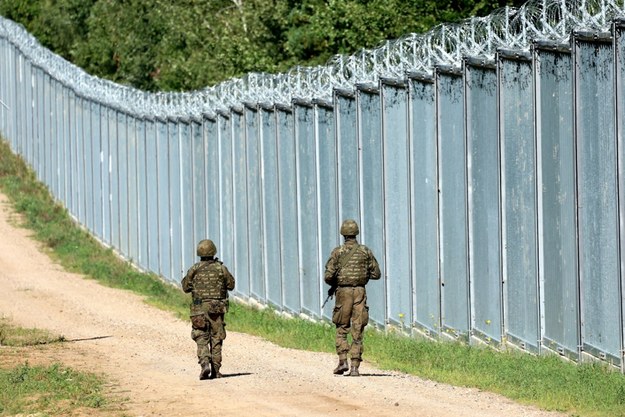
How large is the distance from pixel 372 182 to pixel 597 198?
26.6 feet

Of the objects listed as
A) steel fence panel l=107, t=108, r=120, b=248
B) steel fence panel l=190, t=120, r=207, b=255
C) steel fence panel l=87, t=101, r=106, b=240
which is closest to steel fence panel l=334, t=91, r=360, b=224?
steel fence panel l=190, t=120, r=207, b=255

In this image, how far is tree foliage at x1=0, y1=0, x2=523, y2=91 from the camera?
4134 cm

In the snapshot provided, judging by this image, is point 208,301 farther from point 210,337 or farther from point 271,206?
point 271,206

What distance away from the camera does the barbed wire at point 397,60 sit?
1784 cm

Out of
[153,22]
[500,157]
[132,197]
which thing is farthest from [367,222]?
[153,22]

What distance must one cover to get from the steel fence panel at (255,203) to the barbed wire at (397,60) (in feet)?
1.59

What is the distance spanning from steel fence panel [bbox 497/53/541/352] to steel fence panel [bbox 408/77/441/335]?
8.05 feet

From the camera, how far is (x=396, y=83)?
2334cm

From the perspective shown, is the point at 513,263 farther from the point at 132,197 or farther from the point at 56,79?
the point at 56,79

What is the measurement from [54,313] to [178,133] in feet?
28.9

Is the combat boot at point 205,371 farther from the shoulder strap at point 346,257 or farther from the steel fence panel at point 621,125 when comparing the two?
the steel fence panel at point 621,125

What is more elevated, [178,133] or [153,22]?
[153,22]

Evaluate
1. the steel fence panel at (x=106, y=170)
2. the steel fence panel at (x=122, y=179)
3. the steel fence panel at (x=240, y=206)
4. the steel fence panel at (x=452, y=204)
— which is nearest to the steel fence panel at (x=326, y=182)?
the steel fence panel at (x=452, y=204)

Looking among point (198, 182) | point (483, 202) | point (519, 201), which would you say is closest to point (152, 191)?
point (198, 182)
